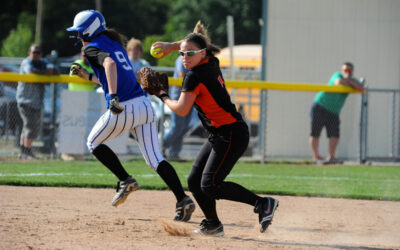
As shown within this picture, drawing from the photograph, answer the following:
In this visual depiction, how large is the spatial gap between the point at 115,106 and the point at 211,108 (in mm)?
1012

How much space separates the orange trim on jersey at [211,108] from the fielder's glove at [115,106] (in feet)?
2.82

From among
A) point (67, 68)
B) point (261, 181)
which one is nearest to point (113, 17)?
point (67, 68)

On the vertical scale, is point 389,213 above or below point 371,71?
below

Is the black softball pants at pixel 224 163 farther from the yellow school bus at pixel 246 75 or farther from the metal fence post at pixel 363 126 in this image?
the metal fence post at pixel 363 126

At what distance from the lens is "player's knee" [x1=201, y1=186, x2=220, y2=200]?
19.9 ft

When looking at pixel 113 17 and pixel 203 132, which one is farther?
pixel 113 17

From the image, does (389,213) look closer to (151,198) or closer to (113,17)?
(151,198)

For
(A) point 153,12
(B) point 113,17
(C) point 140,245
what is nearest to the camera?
(C) point 140,245

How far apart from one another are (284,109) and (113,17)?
45595 mm

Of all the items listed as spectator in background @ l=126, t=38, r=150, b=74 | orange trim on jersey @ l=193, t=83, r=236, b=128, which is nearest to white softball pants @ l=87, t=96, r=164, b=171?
orange trim on jersey @ l=193, t=83, r=236, b=128

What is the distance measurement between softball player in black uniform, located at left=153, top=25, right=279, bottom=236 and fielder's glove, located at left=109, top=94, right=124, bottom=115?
0.53 metres

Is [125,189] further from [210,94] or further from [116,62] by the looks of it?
[210,94]

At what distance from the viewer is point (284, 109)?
1443 cm

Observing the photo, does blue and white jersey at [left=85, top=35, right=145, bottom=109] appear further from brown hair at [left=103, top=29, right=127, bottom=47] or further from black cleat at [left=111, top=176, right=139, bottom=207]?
black cleat at [left=111, top=176, right=139, bottom=207]
